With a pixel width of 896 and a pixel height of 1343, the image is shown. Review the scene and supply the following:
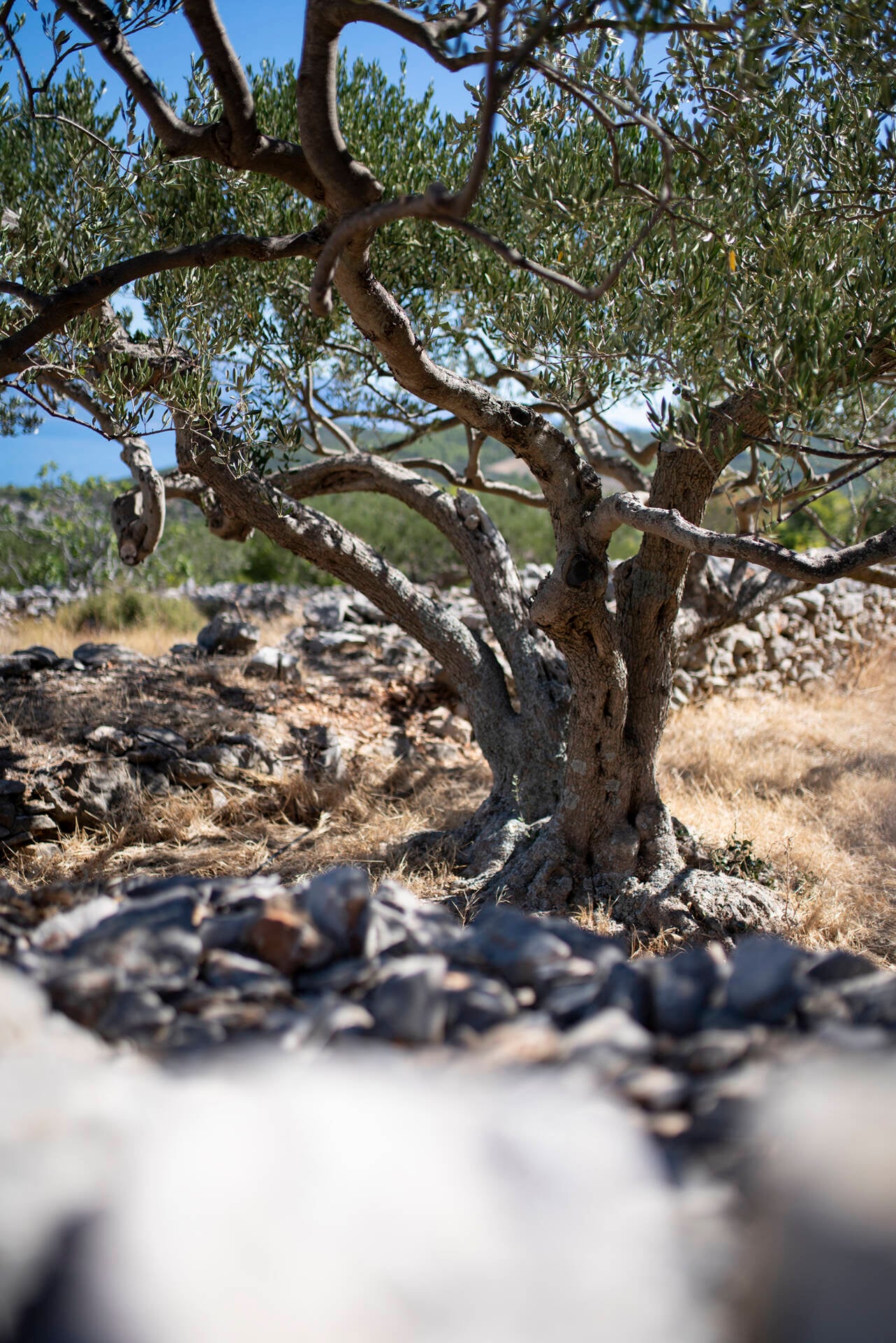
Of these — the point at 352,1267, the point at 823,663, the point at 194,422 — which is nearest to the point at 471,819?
the point at 194,422

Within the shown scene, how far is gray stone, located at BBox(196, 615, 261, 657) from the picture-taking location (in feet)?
24.7

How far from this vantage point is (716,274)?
3389mm

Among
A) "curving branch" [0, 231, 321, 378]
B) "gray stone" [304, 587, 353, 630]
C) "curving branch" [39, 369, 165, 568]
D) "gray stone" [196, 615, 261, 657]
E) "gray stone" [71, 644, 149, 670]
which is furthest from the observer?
"gray stone" [304, 587, 353, 630]

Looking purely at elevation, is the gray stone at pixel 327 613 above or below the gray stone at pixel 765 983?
above

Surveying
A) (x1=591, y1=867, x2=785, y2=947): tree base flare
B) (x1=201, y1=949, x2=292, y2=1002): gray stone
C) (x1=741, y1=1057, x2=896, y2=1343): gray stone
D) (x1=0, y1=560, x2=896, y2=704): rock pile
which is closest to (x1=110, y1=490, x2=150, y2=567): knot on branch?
(x1=0, y1=560, x2=896, y2=704): rock pile

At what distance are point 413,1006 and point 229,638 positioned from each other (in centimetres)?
650

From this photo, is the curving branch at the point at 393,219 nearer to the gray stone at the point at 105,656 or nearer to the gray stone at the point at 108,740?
the gray stone at the point at 108,740

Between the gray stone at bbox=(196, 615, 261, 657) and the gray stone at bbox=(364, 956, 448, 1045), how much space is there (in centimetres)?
637

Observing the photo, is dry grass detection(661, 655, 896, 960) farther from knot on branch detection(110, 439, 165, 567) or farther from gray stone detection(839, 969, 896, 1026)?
knot on branch detection(110, 439, 165, 567)

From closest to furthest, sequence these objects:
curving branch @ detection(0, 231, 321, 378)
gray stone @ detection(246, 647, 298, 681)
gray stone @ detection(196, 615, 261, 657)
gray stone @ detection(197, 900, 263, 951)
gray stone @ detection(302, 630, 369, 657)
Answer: gray stone @ detection(197, 900, 263, 951) → curving branch @ detection(0, 231, 321, 378) → gray stone @ detection(246, 647, 298, 681) → gray stone @ detection(196, 615, 261, 657) → gray stone @ detection(302, 630, 369, 657)

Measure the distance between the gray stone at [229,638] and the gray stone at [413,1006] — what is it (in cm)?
637

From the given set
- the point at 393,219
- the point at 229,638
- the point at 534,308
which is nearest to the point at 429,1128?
the point at 393,219

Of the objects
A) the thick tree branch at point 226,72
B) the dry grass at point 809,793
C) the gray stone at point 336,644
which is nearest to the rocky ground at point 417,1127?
the thick tree branch at point 226,72

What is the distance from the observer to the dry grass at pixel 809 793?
13.3ft
